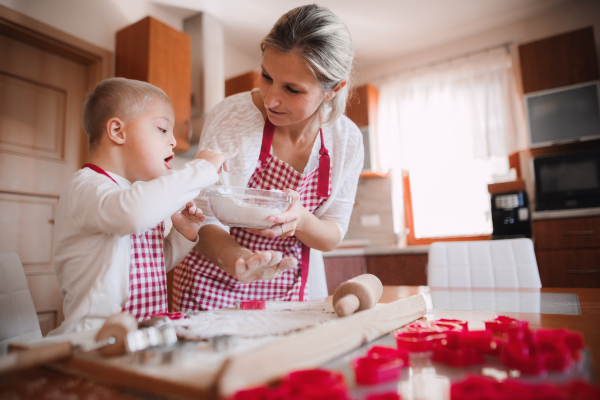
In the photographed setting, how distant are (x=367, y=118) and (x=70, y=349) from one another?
346 centimetres

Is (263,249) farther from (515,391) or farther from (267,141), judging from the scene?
(515,391)

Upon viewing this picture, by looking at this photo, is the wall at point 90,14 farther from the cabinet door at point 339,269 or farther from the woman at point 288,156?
the cabinet door at point 339,269

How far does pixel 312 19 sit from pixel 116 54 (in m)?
2.15

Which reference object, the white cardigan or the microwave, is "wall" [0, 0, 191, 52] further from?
the microwave

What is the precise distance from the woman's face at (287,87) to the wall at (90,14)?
199cm

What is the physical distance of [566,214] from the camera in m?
2.58

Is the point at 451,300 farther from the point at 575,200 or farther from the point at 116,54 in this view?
the point at 116,54

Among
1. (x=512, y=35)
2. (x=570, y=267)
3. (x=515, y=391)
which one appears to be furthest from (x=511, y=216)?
(x=515, y=391)

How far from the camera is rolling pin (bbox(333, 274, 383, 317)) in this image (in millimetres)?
617

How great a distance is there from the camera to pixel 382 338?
0.61 metres

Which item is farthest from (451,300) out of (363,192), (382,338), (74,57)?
(363,192)

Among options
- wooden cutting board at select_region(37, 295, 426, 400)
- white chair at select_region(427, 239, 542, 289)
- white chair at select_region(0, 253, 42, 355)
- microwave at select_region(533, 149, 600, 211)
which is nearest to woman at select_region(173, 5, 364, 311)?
wooden cutting board at select_region(37, 295, 426, 400)

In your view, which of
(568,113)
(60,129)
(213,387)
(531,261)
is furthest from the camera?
(568,113)

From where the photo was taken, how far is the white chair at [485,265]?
160 centimetres
